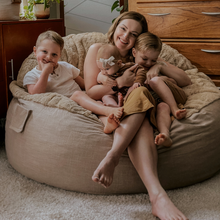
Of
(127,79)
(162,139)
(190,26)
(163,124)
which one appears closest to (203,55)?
(190,26)

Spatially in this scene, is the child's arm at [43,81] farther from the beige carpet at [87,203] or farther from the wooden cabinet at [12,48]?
the beige carpet at [87,203]

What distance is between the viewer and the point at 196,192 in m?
1.29

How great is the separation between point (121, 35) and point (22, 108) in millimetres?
652

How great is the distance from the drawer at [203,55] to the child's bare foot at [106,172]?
1.21 m

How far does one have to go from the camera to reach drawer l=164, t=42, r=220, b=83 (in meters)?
1.99

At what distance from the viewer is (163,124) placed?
1299 millimetres

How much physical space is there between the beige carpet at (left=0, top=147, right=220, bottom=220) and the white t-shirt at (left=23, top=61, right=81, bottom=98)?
536mm

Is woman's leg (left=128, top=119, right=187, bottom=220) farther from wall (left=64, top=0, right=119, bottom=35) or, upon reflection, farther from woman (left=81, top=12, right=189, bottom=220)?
wall (left=64, top=0, right=119, bottom=35)

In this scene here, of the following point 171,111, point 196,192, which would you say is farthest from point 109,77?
point 196,192

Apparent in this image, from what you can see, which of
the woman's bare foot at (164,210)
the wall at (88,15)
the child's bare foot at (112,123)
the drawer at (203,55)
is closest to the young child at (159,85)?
the child's bare foot at (112,123)

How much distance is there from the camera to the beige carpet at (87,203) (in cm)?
113

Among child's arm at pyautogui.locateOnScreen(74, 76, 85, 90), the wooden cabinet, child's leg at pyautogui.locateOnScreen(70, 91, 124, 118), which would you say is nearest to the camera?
child's leg at pyautogui.locateOnScreen(70, 91, 124, 118)

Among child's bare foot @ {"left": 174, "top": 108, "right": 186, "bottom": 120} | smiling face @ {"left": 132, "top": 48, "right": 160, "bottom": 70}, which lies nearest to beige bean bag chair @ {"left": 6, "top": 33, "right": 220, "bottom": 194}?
child's bare foot @ {"left": 174, "top": 108, "right": 186, "bottom": 120}

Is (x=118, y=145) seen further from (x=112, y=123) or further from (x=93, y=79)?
(x=93, y=79)
